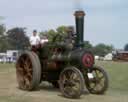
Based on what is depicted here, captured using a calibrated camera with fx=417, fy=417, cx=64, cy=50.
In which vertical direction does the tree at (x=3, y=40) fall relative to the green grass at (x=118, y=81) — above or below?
above

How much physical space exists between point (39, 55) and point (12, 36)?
→ 112 metres

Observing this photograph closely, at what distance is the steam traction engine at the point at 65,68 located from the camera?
1146 centimetres

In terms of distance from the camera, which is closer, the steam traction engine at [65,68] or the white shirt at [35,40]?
the steam traction engine at [65,68]

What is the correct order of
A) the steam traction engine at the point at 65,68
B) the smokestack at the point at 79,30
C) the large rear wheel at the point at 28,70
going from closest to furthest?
the steam traction engine at the point at 65,68, the smokestack at the point at 79,30, the large rear wheel at the point at 28,70

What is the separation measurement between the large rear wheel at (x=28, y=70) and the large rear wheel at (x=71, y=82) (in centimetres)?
112

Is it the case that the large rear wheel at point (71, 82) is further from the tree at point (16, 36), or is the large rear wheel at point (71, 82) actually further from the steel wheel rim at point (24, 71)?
the tree at point (16, 36)

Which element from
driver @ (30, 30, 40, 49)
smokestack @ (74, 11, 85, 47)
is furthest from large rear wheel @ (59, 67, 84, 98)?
driver @ (30, 30, 40, 49)

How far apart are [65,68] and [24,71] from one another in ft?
6.98

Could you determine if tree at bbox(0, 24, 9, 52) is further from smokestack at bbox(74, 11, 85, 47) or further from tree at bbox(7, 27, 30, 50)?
smokestack at bbox(74, 11, 85, 47)

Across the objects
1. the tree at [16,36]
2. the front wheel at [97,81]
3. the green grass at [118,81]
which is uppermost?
the tree at [16,36]

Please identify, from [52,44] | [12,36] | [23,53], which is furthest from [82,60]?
[12,36]

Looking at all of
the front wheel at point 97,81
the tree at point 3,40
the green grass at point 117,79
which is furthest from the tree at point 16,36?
the front wheel at point 97,81

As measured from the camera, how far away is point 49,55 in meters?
12.9

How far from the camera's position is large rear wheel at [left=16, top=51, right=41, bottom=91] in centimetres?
1251
